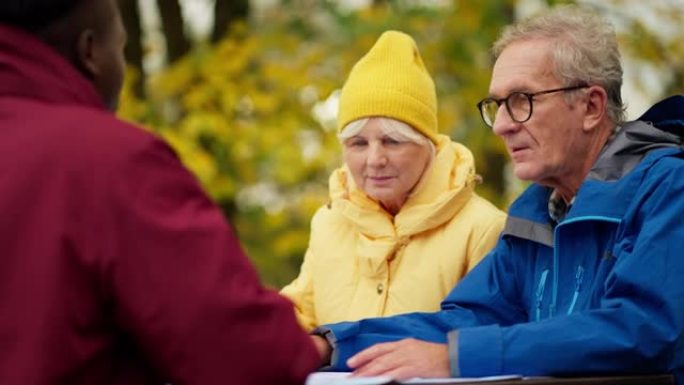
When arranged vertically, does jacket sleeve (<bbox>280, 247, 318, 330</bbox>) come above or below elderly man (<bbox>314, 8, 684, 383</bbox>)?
below

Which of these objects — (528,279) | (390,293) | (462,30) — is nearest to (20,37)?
(528,279)

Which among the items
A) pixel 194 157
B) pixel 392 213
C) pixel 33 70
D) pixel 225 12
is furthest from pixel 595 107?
pixel 225 12

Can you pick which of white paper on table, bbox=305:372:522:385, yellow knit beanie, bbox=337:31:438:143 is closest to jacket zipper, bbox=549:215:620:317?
white paper on table, bbox=305:372:522:385

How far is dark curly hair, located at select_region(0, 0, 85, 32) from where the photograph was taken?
2.22 meters

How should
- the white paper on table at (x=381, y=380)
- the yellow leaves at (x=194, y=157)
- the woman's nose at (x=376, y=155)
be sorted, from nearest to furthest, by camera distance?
the white paper on table at (x=381, y=380)
the woman's nose at (x=376, y=155)
the yellow leaves at (x=194, y=157)

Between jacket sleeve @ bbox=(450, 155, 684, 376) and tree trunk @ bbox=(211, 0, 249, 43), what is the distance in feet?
20.9

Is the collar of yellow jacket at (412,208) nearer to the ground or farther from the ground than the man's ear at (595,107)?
nearer to the ground

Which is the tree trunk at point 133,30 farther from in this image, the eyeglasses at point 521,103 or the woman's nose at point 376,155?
the eyeglasses at point 521,103

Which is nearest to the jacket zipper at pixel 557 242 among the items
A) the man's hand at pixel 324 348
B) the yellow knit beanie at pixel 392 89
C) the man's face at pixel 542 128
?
the man's face at pixel 542 128

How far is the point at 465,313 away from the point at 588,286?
416 mm

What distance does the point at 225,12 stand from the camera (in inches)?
365

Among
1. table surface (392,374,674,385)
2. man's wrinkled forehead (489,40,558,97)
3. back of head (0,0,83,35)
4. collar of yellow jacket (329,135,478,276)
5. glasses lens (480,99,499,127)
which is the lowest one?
table surface (392,374,674,385)

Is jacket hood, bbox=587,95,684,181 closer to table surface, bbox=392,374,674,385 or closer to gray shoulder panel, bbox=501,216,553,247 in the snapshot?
gray shoulder panel, bbox=501,216,553,247

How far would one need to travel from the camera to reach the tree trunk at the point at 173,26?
363 inches
